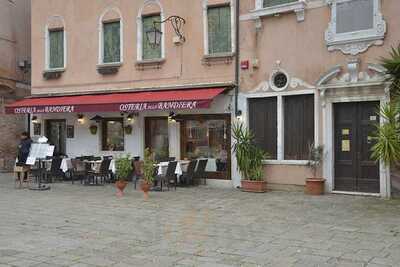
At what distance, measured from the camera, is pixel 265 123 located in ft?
45.4

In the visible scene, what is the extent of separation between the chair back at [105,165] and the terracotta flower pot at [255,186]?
14.5 feet

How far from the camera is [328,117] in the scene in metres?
12.7

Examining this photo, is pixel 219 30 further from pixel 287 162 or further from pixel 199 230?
pixel 199 230

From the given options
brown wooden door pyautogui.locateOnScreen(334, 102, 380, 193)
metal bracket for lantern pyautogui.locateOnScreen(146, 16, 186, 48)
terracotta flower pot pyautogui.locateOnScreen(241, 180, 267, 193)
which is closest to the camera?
brown wooden door pyautogui.locateOnScreen(334, 102, 380, 193)

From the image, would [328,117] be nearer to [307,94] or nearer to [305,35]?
[307,94]

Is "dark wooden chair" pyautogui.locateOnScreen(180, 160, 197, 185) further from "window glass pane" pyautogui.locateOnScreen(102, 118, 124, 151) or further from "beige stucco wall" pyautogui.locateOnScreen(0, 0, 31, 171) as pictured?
"beige stucco wall" pyautogui.locateOnScreen(0, 0, 31, 171)

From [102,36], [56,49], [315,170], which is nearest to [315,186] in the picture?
[315,170]

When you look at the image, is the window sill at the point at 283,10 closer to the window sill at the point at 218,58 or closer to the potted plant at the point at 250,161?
the window sill at the point at 218,58

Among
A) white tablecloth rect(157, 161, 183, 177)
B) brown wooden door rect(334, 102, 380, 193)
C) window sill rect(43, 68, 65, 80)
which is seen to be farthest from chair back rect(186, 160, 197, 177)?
window sill rect(43, 68, 65, 80)

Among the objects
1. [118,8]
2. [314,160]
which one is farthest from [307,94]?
[118,8]

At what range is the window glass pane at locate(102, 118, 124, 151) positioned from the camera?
662 inches

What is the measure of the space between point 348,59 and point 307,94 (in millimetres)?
1408

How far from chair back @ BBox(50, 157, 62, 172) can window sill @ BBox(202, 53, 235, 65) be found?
568 centimetres

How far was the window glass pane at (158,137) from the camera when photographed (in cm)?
1592
